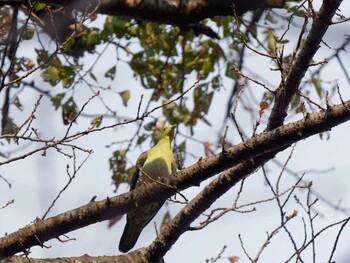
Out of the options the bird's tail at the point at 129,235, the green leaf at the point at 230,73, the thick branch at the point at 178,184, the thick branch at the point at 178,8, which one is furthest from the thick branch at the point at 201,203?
the green leaf at the point at 230,73

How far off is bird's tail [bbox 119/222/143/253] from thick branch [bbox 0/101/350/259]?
1558 millimetres

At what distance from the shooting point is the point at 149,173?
561cm

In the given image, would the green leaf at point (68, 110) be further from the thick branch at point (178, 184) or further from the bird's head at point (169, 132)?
the thick branch at point (178, 184)

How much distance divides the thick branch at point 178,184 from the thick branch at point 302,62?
0.11 meters

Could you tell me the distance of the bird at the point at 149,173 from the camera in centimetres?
537

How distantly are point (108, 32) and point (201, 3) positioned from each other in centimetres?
94

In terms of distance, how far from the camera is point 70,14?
5.61m

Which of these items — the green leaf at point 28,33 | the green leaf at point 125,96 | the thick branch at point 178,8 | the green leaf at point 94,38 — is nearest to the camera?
the green leaf at point 28,33

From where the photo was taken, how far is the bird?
537 centimetres

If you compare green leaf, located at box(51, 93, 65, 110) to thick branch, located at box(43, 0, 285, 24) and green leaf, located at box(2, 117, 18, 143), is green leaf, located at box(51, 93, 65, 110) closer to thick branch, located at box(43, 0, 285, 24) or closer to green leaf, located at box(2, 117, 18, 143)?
green leaf, located at box(2, 117, 18, 143)

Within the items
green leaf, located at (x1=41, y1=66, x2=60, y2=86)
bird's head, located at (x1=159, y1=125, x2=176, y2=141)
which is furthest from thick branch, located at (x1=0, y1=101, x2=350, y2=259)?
bird's head, located at (x1=159, y1=125, x2=176, y2=141)

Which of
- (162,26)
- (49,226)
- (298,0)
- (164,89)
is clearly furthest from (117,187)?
(49,226)

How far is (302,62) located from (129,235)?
2.52 m

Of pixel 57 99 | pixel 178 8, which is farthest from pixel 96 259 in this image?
pixel 178 8
